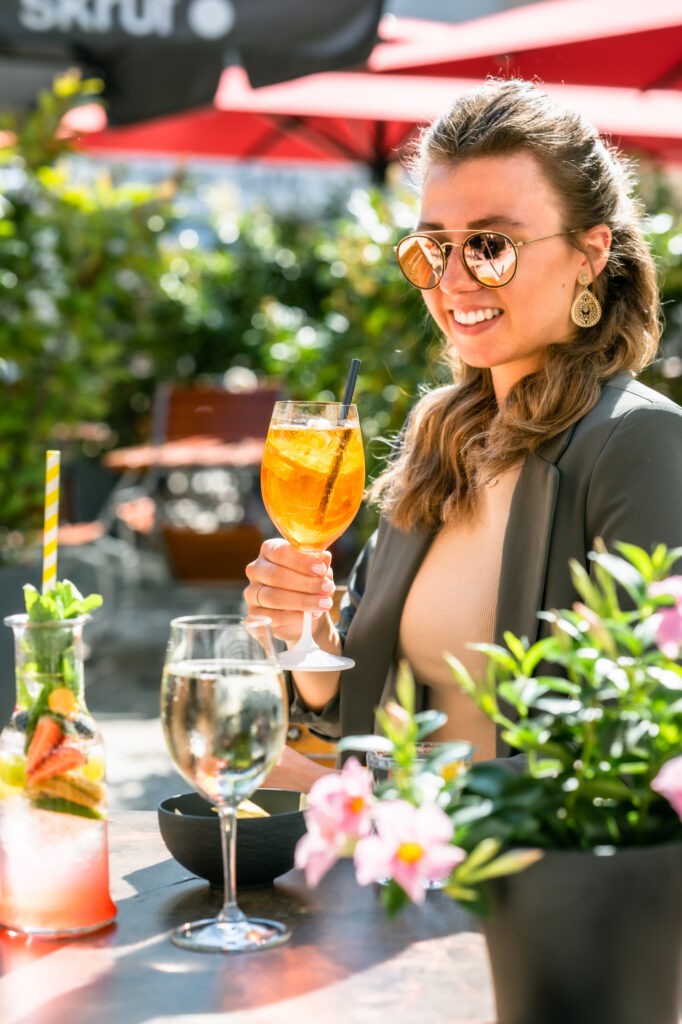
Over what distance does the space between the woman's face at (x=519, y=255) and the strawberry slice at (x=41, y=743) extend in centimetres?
116

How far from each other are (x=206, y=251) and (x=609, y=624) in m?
9.96

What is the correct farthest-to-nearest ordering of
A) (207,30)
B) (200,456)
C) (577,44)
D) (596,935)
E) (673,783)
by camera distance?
1. (200,456)
2. (577,44)
3. (207,30)
4. (596,935)
5. (673,783)

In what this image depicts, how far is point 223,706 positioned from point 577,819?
33 cm

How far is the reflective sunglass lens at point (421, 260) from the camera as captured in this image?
2154mm

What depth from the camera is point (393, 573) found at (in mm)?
2324

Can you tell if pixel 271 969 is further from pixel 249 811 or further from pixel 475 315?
pixel 475 315

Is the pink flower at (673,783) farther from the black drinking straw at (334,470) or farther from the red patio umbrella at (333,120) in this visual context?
the red patio umbrella at (333,120)

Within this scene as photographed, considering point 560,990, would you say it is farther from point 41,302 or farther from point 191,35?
point 41,302

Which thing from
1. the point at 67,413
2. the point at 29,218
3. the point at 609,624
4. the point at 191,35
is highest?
the point at 191,35

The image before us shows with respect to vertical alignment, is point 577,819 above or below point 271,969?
above

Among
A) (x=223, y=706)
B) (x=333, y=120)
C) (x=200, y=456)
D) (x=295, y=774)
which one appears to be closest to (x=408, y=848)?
(x=223, y=706)

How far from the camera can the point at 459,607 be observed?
2.22 m

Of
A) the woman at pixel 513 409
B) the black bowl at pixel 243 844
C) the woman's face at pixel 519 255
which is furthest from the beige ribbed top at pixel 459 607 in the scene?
the black bowl at pixel 243 844

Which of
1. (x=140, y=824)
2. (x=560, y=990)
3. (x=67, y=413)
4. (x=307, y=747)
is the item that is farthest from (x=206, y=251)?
(x=560, y=990)
